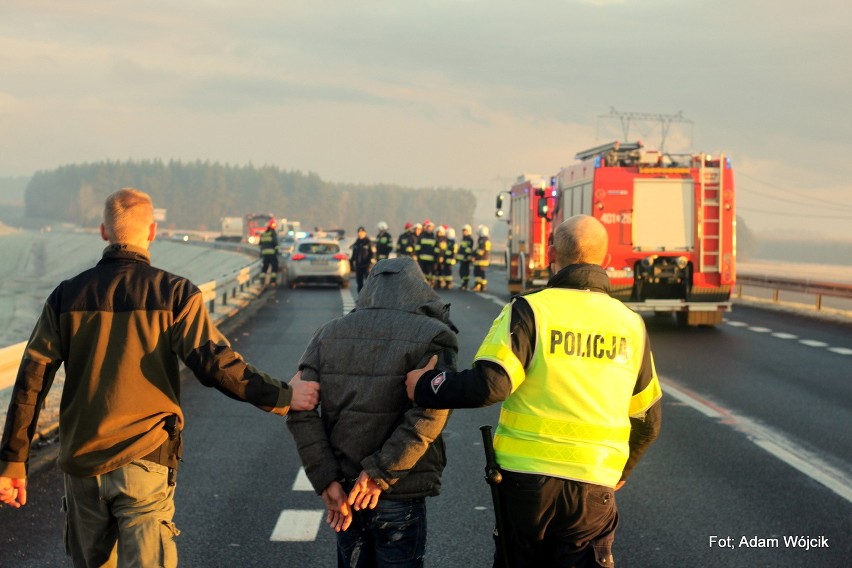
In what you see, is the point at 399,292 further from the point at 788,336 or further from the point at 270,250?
the point at 270,250

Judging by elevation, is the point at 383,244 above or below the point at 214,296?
Result: above

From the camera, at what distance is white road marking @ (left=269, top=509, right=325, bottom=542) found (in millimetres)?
6410

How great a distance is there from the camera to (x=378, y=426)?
412 centimetres

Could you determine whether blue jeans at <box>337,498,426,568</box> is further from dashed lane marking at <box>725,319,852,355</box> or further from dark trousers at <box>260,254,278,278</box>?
dark trousers at <box>260,254,278,278</box>

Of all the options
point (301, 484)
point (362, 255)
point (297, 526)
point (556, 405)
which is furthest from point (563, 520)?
point (362, 255)

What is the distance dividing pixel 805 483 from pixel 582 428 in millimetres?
4477

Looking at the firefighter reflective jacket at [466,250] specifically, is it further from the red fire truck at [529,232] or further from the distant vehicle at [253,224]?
the distant vehicle at [253,224]

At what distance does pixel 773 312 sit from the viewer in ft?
85.5

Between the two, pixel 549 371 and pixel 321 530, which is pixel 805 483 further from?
pixel 549 371

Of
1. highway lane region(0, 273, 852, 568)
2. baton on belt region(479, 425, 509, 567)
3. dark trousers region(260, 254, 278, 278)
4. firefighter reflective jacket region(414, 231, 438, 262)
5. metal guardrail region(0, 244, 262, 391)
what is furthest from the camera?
dark trousers region(260, 254, 278, 278)

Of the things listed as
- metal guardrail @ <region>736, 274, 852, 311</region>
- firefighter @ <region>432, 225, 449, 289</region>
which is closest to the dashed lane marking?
metal guardrail @ <region>736, 274, 852, 311</region>

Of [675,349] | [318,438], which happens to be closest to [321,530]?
[318,438]

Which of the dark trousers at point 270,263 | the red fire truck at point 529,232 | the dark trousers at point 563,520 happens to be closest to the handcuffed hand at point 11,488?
the dark trousers at point 563,520

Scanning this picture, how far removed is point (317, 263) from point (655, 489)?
2691 centimetres
